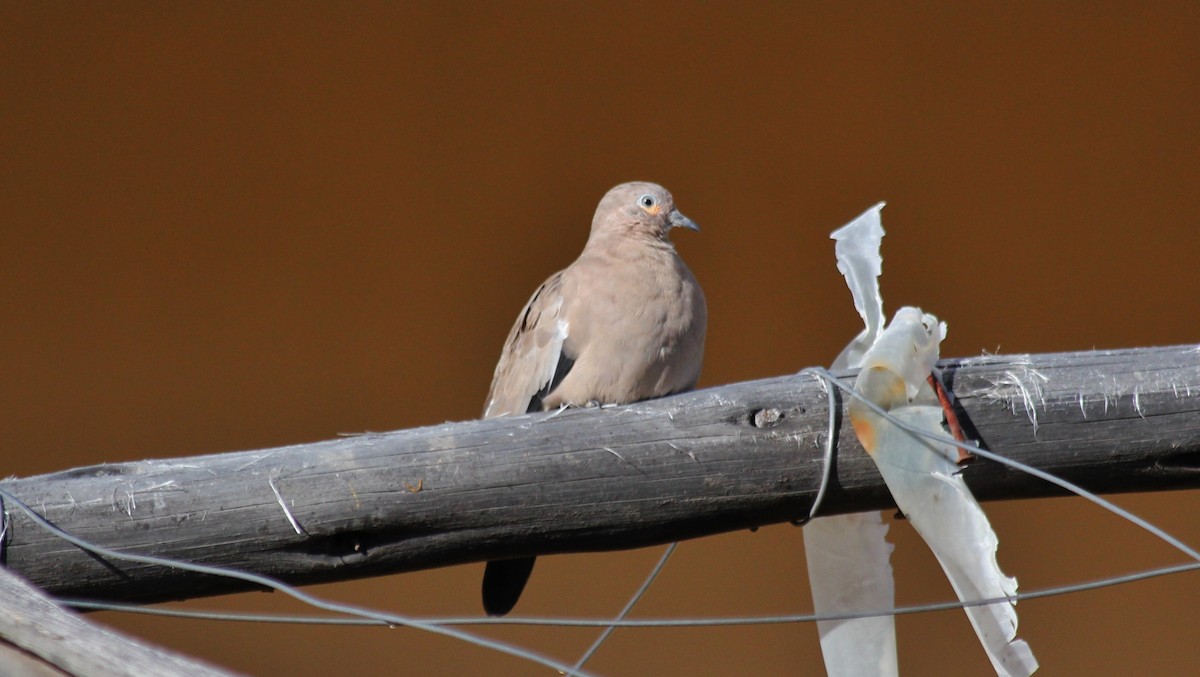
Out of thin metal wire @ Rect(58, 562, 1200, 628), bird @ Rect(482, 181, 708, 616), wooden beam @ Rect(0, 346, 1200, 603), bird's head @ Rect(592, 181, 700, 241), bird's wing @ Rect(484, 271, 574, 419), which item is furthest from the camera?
bird's head @ Rect(592, 181, 700, 241)

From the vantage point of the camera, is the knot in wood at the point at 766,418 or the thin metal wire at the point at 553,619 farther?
the knot in wood at the point at 766,418

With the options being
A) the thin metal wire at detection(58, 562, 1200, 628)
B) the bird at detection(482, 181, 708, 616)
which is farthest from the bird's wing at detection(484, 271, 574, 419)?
the thin metal wire at detection(58, 562, 1200, 628)

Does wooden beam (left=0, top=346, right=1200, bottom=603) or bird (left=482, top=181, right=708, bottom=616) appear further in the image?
bird (left=482, top=181, right=708, bottom=616)

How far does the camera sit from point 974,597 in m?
1.72

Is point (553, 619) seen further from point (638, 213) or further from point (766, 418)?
point (638, 213)

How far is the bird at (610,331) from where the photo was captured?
7.18 feet

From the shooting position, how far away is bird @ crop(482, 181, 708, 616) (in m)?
2.19

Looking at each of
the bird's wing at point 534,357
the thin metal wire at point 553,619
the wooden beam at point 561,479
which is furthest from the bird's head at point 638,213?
the thin metal wire at point 553,619

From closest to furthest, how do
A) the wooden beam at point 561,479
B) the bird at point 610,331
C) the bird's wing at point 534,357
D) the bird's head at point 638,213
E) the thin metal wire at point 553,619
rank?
the thin metal wire at point 553,619, the wooden beam at point 561,479, the bird at point 610,331, the bird's wing at point 534,357, the bird's head at point 638,213

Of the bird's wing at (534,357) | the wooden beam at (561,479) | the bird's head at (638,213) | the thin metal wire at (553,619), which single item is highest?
the bird's head at (638,213)

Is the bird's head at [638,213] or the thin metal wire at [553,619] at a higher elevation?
the bird's head at [638,213]

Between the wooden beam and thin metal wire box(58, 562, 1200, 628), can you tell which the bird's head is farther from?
thin metal wire box(58, 562, 1200, 628)

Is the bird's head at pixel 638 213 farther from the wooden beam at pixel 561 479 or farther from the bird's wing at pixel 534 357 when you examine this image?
the wooden beam at pixel 561 479

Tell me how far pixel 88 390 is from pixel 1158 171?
3332 millimetres
